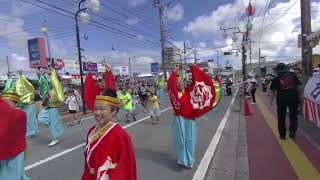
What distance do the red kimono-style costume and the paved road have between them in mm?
3669

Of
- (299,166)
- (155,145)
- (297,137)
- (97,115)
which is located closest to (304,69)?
(297,137)

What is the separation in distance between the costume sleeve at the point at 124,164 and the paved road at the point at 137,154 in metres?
3.74

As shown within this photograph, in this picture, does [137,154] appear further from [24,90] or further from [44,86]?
[24,90]

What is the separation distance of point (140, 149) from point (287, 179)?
13.5ft

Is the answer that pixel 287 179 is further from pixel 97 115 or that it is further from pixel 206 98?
pixel 97 115

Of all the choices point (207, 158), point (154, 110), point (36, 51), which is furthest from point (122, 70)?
point (207, 158)

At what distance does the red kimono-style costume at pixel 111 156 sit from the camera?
3537 mm

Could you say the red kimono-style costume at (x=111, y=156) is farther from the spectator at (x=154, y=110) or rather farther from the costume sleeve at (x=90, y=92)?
the spectator at (x=154, y=110)

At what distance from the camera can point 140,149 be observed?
400 inches

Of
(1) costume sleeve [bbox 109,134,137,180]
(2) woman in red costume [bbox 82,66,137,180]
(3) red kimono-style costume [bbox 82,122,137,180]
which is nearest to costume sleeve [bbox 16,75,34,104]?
(2) woman in red costume [bbox 82,66,137,180]

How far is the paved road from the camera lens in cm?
761

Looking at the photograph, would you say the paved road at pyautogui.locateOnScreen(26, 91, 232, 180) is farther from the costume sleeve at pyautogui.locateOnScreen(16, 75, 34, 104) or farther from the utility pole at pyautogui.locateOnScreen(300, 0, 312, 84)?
the utility pole at pyautogui.locateOnScreen(300, 0, 312, 84)

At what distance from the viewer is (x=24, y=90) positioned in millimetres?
11727

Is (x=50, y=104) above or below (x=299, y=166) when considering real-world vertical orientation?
above
